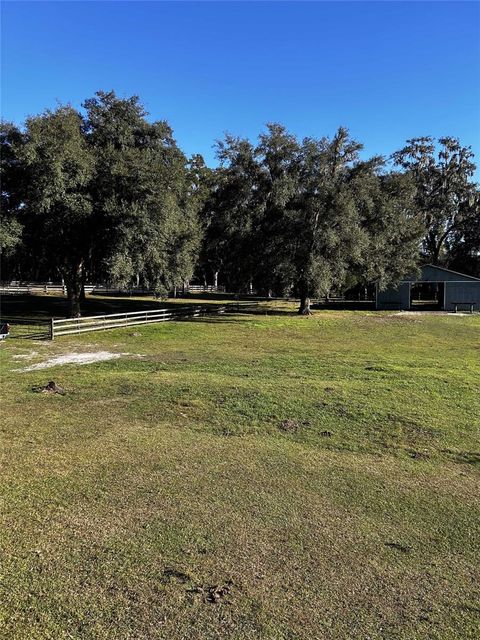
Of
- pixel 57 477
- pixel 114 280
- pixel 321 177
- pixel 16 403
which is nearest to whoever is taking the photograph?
pixel 57 477

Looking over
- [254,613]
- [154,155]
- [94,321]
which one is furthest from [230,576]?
[154,155]

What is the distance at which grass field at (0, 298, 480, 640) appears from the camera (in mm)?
3424

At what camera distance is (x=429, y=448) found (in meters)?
7.36

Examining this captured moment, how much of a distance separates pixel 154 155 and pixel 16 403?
20470 millimetres

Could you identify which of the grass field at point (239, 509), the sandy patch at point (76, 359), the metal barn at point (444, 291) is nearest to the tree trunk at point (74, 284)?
the sandy patch at point (76, 359)

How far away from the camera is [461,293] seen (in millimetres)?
42406

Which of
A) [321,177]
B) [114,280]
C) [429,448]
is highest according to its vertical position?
[321,177]

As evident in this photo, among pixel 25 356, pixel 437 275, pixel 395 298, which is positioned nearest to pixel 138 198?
pixel 25 356

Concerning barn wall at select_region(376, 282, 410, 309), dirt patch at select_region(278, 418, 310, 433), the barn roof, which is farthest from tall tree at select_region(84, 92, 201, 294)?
the barn roof

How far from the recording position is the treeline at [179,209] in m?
22.0

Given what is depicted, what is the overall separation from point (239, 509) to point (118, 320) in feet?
63.1

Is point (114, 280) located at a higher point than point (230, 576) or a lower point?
higher

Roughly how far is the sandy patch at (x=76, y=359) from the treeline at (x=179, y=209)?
8.50m

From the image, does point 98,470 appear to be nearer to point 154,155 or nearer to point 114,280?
point 114,280
